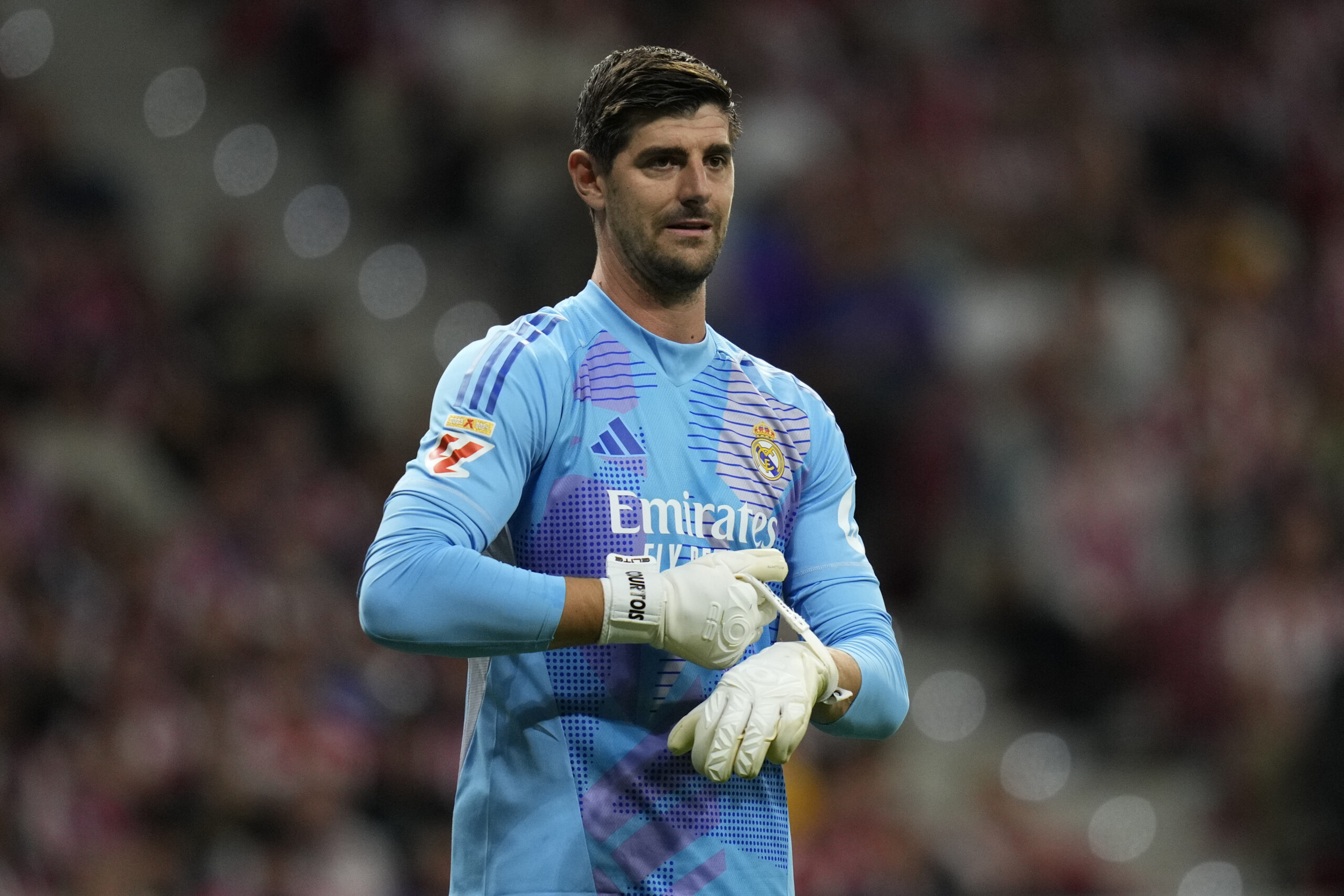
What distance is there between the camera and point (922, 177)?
11258mm

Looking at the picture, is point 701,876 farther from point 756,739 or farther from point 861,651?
point 861,651

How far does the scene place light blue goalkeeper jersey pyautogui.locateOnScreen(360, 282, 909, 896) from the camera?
2990 mm

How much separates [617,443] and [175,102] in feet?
30.9

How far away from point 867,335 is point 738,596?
7222 mm

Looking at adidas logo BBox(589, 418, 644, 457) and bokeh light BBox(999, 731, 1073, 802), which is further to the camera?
bokeh light BBox(999, 731, 1073, 802)

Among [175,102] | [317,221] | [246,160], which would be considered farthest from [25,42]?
Answer: [317,221]

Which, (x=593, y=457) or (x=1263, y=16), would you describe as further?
(x=1263, y=16)

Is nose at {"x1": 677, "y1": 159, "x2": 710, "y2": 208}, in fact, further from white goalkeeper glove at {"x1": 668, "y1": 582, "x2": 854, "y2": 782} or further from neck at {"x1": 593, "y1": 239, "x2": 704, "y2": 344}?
white goalkeeper glove at {"x1": 668, "y1": 582, "x2": 854, "y2": 782}

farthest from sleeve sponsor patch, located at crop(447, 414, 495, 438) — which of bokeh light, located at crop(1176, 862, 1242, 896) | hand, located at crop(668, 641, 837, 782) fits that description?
bokeh light, located at crop(1176, 862, 1242, 896)

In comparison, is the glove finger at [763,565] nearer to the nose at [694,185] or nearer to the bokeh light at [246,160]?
the nose at [694,185]

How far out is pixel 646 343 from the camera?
137 inches

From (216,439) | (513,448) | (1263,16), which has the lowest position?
(513,448)

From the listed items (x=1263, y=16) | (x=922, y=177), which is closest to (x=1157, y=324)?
(x=922, y=177)

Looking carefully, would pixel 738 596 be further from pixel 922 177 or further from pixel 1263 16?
pixel 1263 16
